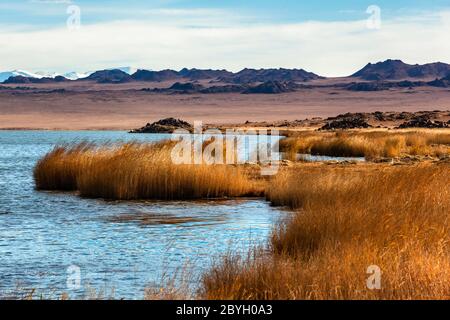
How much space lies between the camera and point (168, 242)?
15.1 meters

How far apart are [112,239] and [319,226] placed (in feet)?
16.1

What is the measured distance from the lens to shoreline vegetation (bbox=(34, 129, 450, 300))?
29.7 feet

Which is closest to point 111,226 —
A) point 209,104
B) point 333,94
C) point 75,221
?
point 75,221

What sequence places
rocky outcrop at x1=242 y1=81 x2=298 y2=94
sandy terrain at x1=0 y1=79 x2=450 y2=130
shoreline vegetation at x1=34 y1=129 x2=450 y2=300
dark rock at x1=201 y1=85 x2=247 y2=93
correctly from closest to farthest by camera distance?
shoreline vegetation at x1=34 y1=129 x2=450 y2=300 < sandy terrain at x1=0 y1=79 x2=450 y2=130 < rocky outcrop at x1=242 y1=81 x2=298 y2=94 < dark rock at x1=201 y1=85 x2=247 y2=93

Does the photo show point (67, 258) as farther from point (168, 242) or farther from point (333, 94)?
point (333, 94)

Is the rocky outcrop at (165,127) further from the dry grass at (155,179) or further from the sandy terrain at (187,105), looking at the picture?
the dry grass at (155,179)

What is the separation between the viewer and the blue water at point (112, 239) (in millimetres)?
11562

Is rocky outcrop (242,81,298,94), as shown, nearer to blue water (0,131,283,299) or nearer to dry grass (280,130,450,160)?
dry grass (280,130,450,160)

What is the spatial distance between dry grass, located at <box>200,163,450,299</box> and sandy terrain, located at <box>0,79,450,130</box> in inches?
4703

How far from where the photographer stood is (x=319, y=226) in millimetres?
12180

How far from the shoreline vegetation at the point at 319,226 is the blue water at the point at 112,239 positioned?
0.89m

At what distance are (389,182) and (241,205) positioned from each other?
21.0 feet

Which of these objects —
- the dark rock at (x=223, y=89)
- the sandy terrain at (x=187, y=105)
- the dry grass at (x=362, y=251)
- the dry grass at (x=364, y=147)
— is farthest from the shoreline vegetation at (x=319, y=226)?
the dark rock at (x=223, y=89)

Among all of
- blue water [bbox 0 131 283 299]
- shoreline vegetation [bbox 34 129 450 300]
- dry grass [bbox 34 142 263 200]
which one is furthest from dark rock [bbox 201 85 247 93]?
blue water [bbox 0 131 283 299]
